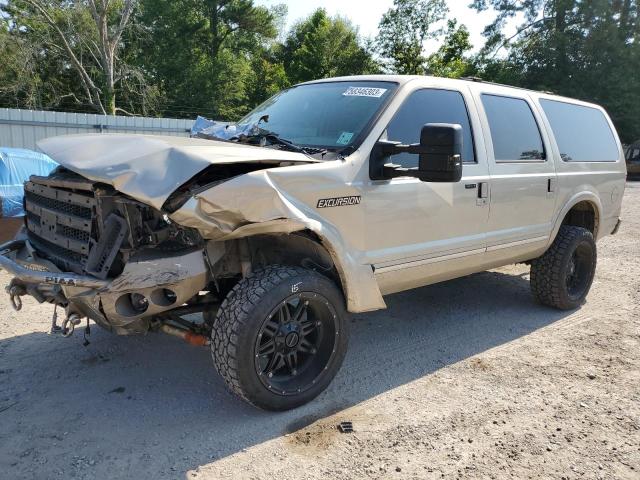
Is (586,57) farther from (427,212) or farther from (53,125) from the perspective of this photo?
(427,212)

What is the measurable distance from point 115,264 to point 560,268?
415 centimetres

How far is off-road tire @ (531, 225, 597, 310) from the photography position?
5250 millimetres

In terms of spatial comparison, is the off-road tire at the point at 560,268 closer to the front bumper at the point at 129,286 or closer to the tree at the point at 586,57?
the front bumper at the point at 129,286

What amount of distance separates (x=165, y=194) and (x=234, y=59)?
122 ft

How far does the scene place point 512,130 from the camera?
4645 mm

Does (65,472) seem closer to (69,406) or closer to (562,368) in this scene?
(69,406)

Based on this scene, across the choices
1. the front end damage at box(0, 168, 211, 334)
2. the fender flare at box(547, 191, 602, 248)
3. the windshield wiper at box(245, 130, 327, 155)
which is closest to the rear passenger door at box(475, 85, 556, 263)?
the fender flare at box(547, 191, 602, 248)

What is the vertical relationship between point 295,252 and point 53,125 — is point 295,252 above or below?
below

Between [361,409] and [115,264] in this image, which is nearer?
[115,264]

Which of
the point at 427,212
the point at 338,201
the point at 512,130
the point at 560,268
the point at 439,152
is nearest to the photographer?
the point at 439,152

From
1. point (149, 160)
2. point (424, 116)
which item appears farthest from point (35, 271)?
point (424, 116)

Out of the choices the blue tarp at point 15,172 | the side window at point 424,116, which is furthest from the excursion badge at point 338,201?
the blue tarp at point 15,172

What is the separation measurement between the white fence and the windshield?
7442 millimetres

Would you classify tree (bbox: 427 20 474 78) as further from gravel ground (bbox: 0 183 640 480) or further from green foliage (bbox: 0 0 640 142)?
gravel ground (bbox: 0 183 640 480)
